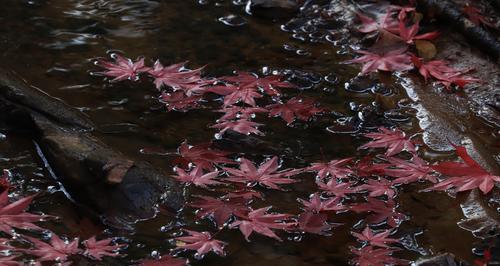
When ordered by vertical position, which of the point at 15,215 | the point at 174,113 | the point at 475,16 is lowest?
the point at 174,113

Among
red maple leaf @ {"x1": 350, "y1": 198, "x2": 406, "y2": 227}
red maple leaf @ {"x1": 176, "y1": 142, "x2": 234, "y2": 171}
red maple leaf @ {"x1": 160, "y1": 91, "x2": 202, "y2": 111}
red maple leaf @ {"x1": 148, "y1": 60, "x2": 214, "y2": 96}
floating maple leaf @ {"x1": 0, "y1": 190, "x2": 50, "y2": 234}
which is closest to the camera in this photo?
floating maple leaf @ {"x1": 0, "y1": 190, "x2": 50, "y2": 234}

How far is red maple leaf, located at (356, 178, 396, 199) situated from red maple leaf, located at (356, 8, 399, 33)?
1.47 meters

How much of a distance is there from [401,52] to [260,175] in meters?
1.45

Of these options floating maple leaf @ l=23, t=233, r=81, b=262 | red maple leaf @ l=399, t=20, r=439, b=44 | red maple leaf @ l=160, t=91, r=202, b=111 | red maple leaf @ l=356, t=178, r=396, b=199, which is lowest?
red maple leaf @ l=160, t=91, r=202, b=111

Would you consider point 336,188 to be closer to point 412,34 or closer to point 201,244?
point 201,244

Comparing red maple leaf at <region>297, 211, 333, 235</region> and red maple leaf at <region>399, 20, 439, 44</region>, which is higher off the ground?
red maple leaf at <region>399, 20, 439, 44</region>

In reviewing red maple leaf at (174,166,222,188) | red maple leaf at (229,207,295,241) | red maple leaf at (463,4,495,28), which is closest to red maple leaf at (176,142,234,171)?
red maple leaf at (174,166,222,188)

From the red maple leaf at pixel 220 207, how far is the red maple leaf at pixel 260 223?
0.05 metres

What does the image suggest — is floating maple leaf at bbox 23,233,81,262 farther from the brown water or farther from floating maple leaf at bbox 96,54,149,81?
floating maple leaf at bbox 96,54,149,81

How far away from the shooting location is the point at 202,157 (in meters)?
3.13

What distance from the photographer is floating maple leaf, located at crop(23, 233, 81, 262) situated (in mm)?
2488

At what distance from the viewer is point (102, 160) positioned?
2854 millimetres

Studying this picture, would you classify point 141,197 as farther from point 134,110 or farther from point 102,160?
point 134,110

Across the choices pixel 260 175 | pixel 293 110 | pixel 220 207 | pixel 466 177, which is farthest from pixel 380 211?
pixel 293 110
